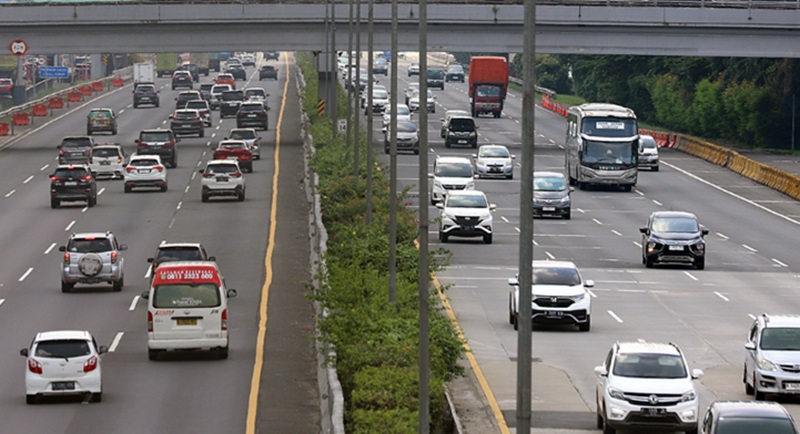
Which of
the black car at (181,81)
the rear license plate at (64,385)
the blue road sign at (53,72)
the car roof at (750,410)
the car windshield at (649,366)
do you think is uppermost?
the blue road sign at (53,72)

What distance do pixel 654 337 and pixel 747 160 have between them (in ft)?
151

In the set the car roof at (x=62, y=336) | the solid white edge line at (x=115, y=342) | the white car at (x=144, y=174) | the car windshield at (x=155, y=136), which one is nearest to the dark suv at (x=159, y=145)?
the car windshield at (x=155, y=136)

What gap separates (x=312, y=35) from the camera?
90188 mm

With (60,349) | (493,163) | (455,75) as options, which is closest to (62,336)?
(60,349)

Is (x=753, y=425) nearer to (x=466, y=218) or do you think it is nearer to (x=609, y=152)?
(x=466, y=218)

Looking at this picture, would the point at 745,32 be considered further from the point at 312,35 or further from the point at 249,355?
the point at 249,355

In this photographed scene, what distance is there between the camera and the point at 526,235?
50.3 ft

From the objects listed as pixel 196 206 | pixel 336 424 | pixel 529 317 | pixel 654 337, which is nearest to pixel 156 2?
pixel 196 206

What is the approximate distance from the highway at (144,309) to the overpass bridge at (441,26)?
8.95 m

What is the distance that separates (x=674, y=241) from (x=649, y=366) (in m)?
23.8

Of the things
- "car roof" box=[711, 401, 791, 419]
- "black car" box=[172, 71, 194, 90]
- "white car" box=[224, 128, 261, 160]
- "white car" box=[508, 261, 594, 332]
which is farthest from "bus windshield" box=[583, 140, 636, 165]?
"black car" box=[172, 71, 194, 90]

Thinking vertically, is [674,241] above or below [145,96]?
below

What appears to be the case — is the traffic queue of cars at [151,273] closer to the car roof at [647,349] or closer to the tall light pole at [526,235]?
the car roof at [647,349]

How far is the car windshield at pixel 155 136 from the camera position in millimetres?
75875
